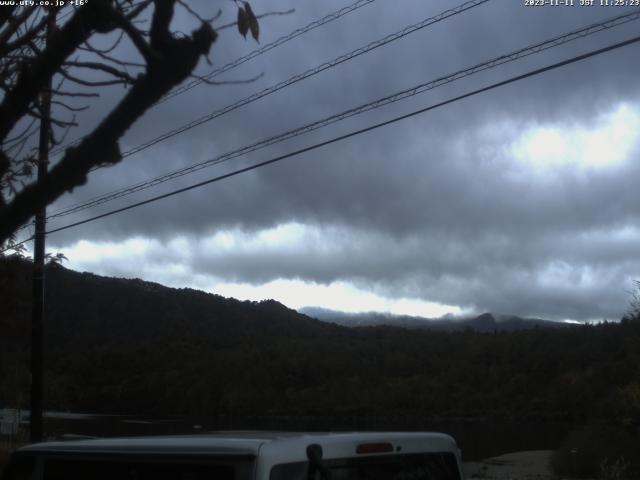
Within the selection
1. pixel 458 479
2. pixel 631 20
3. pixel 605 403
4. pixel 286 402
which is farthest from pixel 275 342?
pixel 458 479

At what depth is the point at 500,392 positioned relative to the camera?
54.4 meters

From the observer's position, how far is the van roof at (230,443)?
433 cm

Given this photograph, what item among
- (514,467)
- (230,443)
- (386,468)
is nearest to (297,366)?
(514,467)

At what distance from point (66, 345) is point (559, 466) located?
44385 millimetres

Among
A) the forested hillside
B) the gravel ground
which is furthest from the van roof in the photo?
the forested hillside

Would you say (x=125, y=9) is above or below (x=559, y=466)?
above

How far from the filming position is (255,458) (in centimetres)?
414

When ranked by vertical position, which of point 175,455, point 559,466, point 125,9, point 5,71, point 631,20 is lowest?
point 559,466

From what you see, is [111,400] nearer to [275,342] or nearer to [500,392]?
[275,342]

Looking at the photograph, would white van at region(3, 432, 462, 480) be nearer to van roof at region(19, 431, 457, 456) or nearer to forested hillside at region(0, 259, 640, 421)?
van roof at region(19, 431, 457, 456)

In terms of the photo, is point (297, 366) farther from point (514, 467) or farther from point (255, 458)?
point (255, 458)

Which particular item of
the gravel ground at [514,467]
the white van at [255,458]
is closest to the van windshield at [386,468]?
the white van at [255,458]

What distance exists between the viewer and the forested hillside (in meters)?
52.2

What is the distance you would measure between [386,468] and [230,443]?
0.92m
